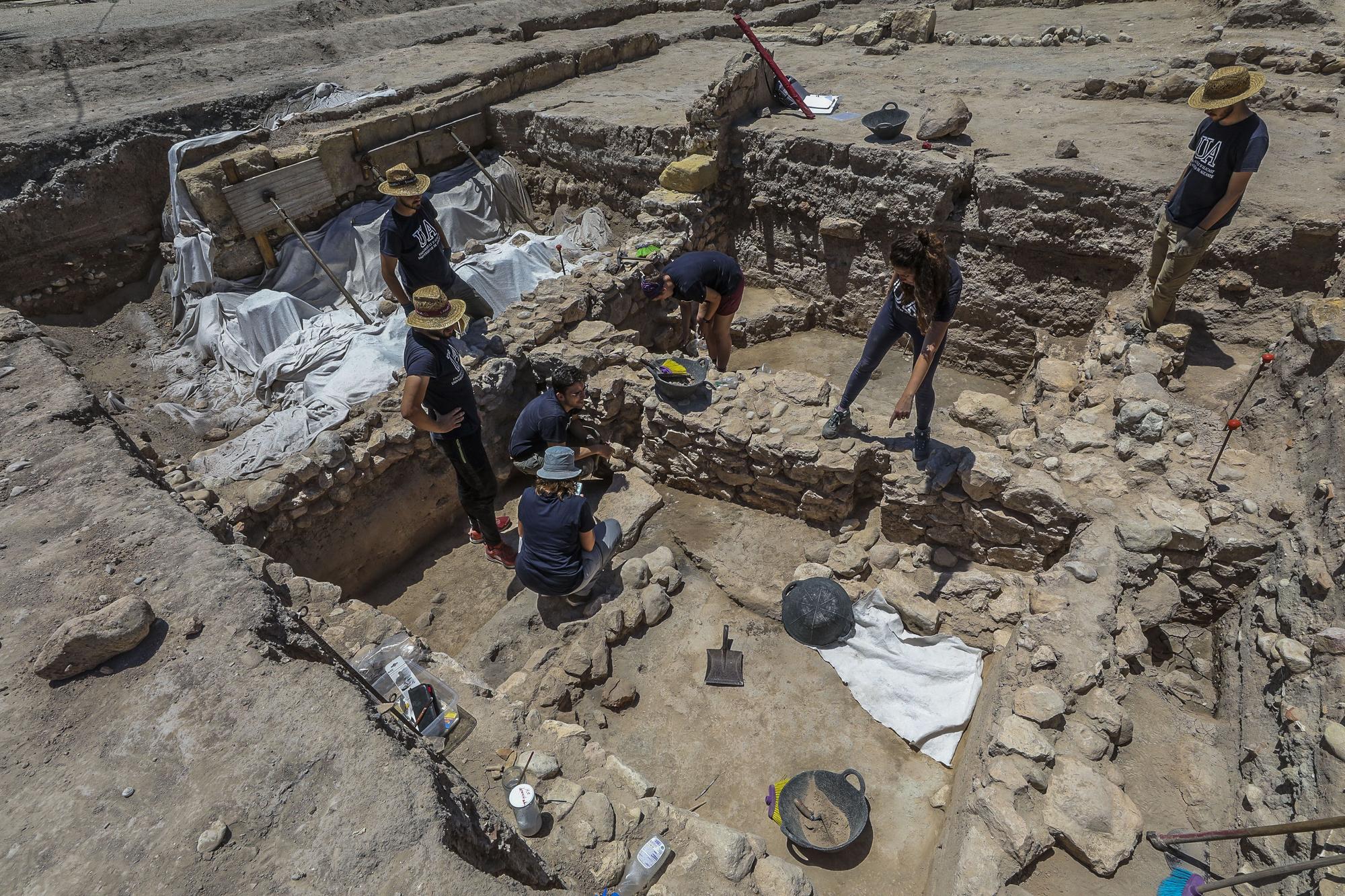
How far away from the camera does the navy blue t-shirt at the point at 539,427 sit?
4.70 m

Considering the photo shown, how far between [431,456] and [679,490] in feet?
6.85

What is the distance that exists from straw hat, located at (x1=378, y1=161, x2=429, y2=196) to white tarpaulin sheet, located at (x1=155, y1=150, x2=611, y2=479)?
4.43 ft

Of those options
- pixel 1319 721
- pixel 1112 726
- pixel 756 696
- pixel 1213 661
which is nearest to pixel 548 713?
pixel 756 696

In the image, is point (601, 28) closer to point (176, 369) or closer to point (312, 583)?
point (176, 369)

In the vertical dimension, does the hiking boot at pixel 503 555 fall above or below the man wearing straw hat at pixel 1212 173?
below

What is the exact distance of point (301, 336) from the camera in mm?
6309

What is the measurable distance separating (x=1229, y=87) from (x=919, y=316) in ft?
8.74

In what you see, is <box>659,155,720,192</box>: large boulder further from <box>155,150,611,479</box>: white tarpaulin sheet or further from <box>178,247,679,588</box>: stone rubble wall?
<box>178,247,679,588</box>: stone rubble wall

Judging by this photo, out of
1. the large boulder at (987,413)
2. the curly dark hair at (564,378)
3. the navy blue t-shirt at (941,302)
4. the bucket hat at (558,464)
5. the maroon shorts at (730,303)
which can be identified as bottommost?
the large boulder at (987,413)

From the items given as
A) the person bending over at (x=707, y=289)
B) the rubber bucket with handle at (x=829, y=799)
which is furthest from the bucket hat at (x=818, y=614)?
the person bending over at (x=707, y=289)

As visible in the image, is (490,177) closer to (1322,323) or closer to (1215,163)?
(1215,163)

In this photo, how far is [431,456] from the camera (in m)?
5.38

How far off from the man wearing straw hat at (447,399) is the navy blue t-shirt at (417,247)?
79 centimetres

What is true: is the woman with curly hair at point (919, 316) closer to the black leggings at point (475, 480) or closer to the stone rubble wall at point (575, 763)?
the stone rubble wall at point (575, 763)
